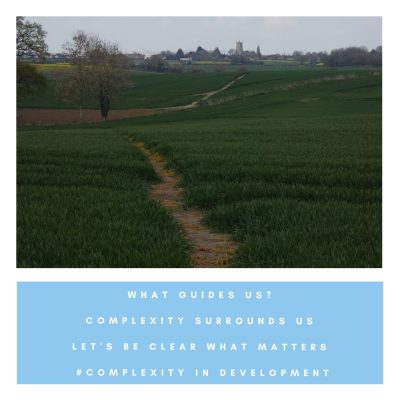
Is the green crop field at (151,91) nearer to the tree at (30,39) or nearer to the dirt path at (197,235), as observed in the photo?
the tree at (30,39)

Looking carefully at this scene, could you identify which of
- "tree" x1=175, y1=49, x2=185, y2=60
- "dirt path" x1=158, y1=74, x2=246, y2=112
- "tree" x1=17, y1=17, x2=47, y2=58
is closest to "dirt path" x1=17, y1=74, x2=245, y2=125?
"dirt path" x1=158, y1=74, x2=246, y2=112

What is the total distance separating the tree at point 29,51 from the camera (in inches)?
1989

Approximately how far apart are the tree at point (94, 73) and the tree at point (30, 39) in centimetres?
1347

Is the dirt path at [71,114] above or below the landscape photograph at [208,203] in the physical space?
above

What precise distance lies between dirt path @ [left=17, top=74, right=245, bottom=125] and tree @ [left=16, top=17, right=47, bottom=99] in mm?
11856

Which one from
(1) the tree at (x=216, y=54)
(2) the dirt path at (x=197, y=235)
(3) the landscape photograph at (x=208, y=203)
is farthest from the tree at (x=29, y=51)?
(1) the tree at (x=216, y=54)

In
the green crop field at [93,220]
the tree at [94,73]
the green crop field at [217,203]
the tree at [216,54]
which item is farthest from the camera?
the tree at [216,54]

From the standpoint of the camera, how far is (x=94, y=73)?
6619 cm

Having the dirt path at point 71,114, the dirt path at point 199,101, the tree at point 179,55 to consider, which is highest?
the tree at point 179,55

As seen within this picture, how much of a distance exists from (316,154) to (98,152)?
7.26m

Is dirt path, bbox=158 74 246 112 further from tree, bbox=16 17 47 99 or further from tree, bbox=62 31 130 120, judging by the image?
tree, bbox=16 17 47 99

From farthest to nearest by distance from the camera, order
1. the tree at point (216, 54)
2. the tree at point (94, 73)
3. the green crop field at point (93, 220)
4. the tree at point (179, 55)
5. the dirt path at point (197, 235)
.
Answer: the tree at point (216, 54), the tree at point (179, 55), the tree at point (94, 73), the dirt path at point (197, 235), the green crop field at point (93, 220)

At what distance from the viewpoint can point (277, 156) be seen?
56.1 ft
